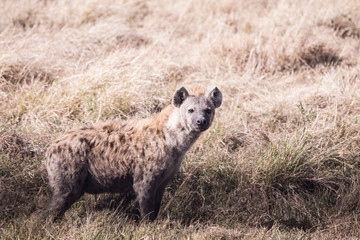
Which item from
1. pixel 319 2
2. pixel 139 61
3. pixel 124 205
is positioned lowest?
pixel 124 205

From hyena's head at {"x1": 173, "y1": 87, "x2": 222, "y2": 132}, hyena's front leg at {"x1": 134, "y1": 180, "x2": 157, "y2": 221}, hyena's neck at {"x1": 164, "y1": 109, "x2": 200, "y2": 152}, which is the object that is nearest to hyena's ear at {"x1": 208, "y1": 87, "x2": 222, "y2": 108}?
hyena's head at {"x1": 173, "y1": 87, "x2": 222, "y2": 132}

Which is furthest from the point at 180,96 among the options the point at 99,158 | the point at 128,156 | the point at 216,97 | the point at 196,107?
the point at 99,158

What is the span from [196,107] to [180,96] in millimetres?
231

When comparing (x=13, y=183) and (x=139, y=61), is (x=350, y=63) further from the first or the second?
(x=13, y=183)

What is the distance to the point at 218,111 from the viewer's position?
20.0 feet

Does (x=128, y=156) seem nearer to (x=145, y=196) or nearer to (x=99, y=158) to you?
(x=99, y=158)

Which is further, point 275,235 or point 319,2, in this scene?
point 319,2

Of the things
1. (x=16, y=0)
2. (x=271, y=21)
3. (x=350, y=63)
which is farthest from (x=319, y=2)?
(x=16, y=0)

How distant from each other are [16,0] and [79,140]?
19.4 ft

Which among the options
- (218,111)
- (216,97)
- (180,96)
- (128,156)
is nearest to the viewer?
(128,156)

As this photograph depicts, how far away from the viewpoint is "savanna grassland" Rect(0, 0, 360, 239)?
172 inches

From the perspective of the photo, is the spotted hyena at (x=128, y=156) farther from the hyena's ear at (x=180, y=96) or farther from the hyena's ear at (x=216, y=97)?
the hyena's ear at (x=216, y=97)

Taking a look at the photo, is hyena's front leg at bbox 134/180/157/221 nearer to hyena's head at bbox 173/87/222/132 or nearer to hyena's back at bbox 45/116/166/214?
hyena's back at bbox 45/116/166/214

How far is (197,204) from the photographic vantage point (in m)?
4.67
